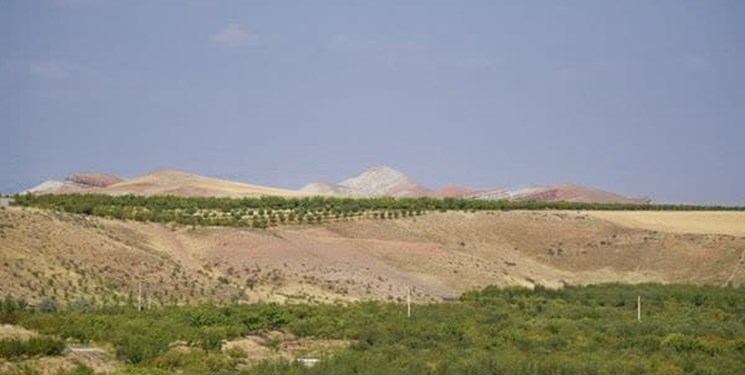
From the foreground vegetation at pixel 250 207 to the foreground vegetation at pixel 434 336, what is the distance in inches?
1073

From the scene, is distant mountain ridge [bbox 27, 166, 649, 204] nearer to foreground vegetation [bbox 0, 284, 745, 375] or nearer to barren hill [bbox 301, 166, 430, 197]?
barren hill [bbox 301, 166, 430, 197]

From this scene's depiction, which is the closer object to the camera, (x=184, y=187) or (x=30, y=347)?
(x=30, y=347)

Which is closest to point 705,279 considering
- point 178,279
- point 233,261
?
point 233,261

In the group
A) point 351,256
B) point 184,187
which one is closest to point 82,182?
point 184,187

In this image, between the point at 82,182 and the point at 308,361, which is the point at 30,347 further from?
the point at 82,182

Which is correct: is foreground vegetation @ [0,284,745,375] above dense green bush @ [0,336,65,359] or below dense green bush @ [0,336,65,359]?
below

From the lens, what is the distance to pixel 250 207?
82.3 m

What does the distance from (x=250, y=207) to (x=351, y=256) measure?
2073cm

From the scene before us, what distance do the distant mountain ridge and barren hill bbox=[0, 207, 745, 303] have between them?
3420 cm

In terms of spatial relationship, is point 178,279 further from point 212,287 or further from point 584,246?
point 584,246

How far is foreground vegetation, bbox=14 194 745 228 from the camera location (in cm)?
6819

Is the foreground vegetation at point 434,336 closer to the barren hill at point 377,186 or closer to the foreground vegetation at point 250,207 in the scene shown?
the foreground vegetation at point 250,207

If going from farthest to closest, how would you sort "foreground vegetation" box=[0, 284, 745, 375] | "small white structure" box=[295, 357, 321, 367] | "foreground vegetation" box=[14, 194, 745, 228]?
"foreground vegetation" box=[14, 194, 745, 228]
"small white structure" box=[295, 357, 321, 367]
"foreground vegetation" box=[0, 284, 745, 375]

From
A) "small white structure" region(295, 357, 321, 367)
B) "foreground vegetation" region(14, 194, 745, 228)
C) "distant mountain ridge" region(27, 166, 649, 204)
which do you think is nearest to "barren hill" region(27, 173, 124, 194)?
"distant mountain ridge" region(27, 166, 649, 204)
